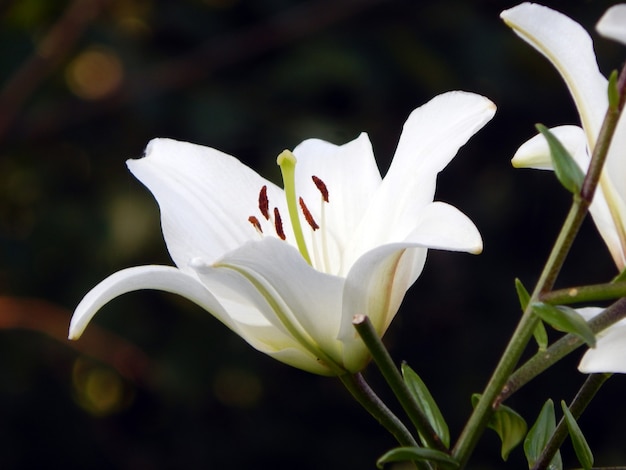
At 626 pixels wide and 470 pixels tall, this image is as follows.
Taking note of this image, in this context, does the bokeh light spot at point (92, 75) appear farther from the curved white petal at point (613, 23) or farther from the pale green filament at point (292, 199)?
the curved white petal at point (613, 23)

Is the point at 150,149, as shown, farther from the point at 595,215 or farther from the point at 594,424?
the point at 594,424

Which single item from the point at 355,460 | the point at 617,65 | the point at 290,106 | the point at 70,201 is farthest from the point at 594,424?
the point at 70,201

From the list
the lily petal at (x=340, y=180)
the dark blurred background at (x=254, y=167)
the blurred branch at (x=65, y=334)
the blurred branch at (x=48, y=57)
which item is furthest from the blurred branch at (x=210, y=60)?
the lily petal at (x=340, y=180)

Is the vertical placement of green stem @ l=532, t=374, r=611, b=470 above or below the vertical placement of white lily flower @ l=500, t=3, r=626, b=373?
below

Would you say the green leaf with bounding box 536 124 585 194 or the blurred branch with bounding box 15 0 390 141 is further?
the blurred branch with bounding box 15 0 390 141

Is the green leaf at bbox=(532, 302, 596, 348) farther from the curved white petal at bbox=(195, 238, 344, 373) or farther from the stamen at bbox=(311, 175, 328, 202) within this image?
the stamen at bbox=(311, 175, 328, 202)

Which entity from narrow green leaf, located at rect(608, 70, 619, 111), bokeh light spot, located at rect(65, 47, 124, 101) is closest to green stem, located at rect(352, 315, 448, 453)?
narrow green leaf, located at rect(608, 70, 619, 111)
